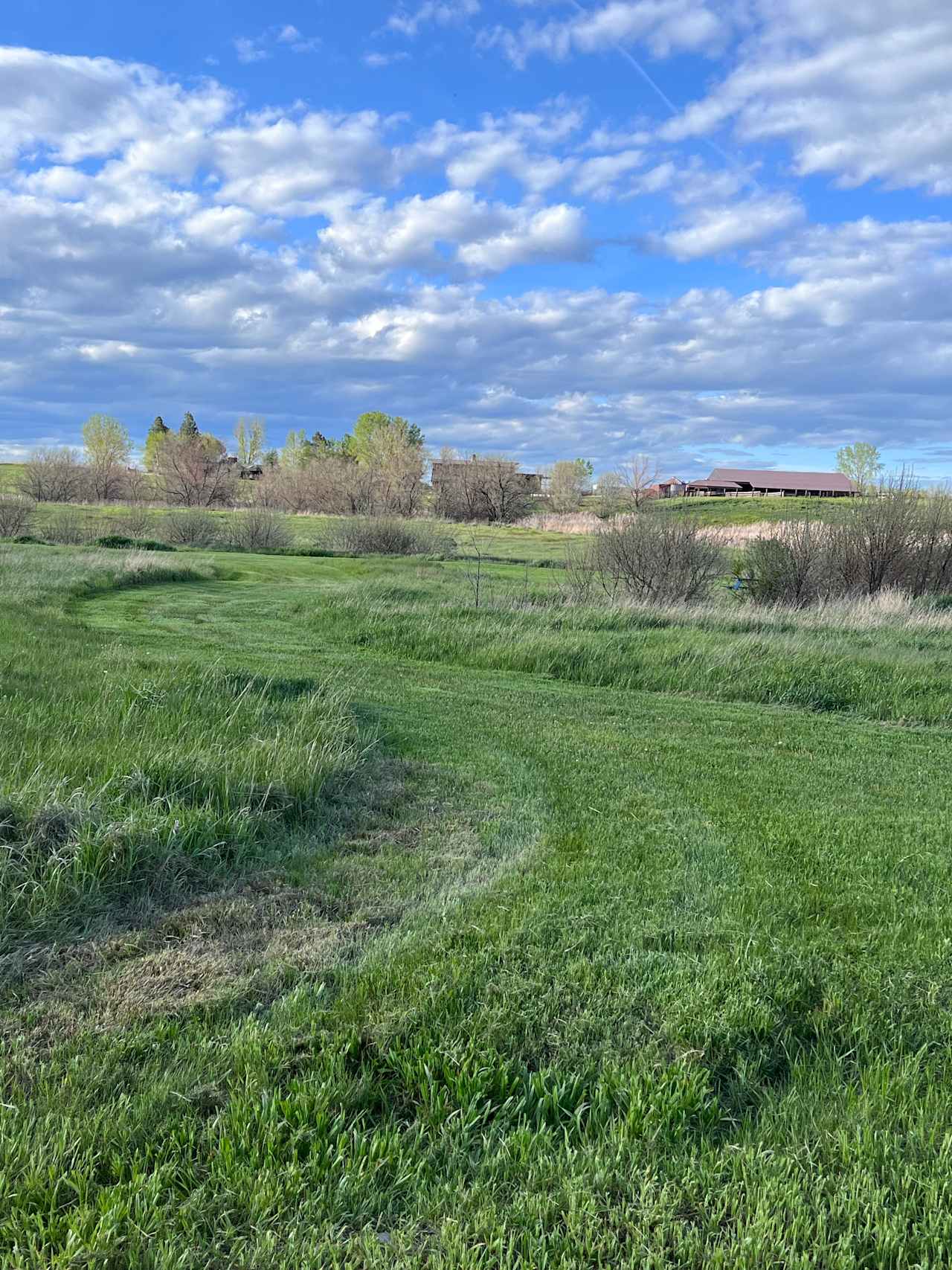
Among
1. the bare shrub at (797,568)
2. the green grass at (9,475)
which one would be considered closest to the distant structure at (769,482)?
the green grass at (9,475)

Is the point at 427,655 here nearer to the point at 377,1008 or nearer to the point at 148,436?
the point at 377,1008

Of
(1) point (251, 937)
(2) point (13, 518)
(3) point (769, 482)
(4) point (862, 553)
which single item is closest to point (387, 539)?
(2) point (13, 518)

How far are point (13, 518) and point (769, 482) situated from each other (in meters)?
105

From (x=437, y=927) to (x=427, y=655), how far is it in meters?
11.1

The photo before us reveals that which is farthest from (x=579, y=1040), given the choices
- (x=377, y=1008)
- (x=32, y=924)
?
(x=32, y=924)

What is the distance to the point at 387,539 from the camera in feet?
133

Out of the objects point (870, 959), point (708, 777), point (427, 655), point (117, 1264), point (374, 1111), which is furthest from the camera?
point (427, 655)

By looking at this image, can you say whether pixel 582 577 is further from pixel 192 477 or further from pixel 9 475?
pixel 9 475

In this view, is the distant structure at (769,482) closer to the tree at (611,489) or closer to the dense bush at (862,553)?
the tree at (611,489)

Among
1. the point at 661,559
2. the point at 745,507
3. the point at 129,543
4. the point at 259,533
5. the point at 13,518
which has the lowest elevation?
the point at 661,559

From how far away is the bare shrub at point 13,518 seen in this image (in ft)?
132

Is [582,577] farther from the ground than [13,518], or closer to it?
closer to it

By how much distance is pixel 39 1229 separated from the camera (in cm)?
250

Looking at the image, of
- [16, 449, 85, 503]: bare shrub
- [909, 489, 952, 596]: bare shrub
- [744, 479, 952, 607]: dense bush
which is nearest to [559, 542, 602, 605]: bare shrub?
[744, 479, 952, 607]: dense bush
